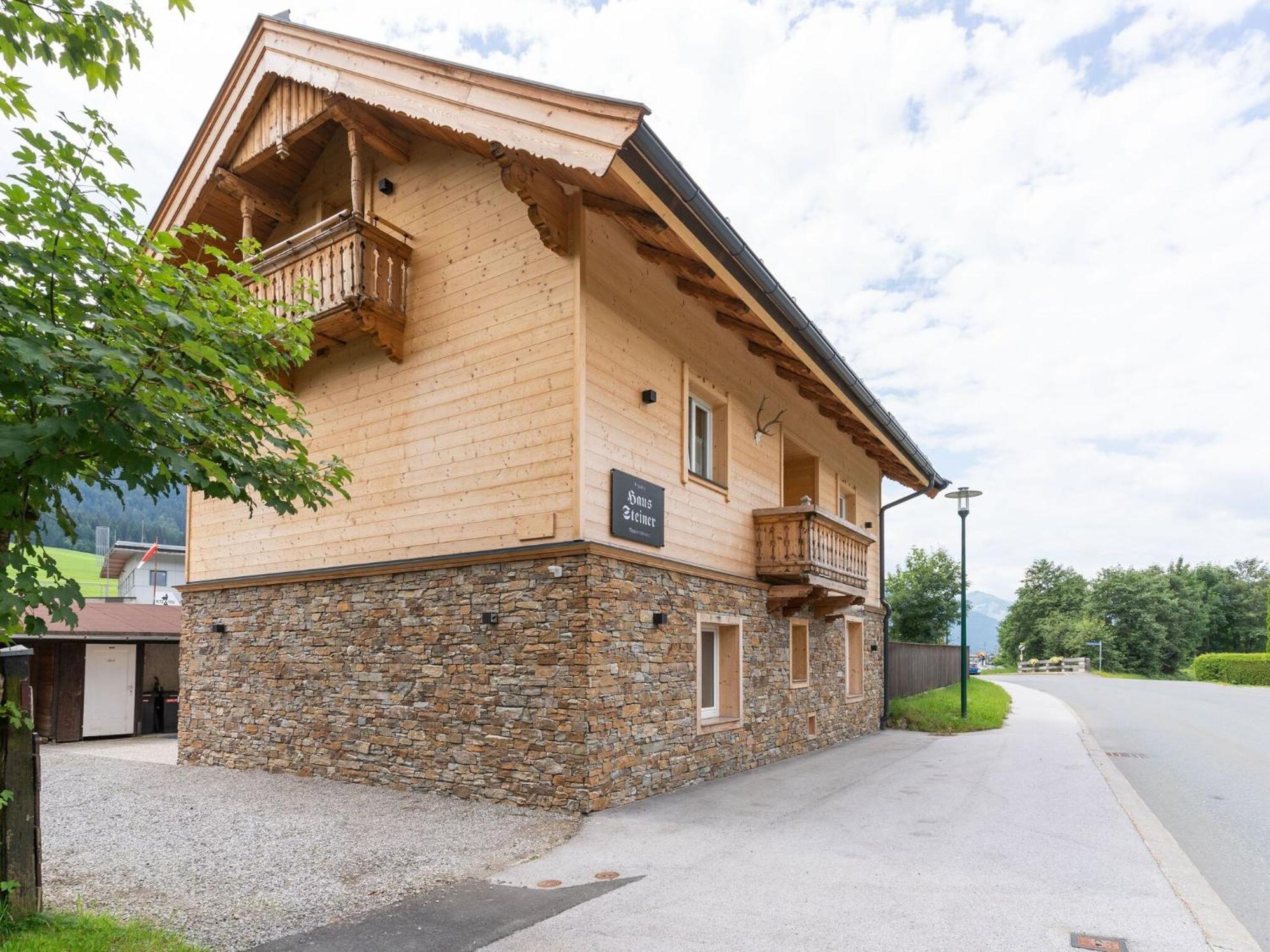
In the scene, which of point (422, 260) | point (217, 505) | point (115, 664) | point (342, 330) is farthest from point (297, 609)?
point (115, 664)

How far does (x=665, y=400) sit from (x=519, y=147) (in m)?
3.50

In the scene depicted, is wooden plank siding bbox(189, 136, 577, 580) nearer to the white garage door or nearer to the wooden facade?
the wooden facade

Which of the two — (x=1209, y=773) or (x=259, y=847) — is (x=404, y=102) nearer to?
(x=259, y=847)

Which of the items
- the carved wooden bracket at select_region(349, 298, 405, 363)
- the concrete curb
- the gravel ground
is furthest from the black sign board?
the concrete curb

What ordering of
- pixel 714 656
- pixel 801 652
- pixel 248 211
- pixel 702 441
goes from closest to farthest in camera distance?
pixel 714 656, pixel 702 441, pixel 248 211, pixel 801 652

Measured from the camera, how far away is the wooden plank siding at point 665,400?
28.7 feet

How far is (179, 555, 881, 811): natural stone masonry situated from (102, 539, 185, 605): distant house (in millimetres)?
22383

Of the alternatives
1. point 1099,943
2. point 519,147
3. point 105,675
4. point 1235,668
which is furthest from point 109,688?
point 1235,668

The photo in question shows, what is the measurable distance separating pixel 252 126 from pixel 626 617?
9031 mm

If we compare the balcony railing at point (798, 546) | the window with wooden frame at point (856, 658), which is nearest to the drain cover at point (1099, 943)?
the balcony railing at point (798, 546)

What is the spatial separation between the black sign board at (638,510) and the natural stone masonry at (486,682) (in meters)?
0.40

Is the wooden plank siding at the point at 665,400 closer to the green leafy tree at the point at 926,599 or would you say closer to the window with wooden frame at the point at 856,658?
the window with wooden frame at the point at 856,658

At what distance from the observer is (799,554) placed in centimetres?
1169

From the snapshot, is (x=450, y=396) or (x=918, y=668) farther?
(x=918, y=668)
